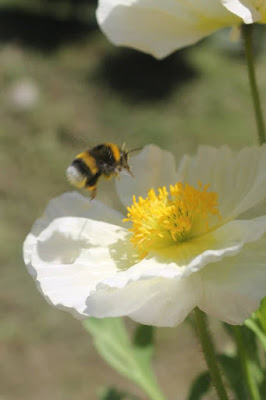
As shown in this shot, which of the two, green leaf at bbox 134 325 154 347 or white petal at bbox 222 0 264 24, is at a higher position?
white petal at bbox 222 0 264 24

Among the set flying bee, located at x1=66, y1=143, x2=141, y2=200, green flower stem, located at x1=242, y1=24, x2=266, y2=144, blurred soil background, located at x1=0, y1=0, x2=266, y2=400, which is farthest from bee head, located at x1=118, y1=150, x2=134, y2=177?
blurred soil background, located at x1=0, y1=0, x2=266, y2=400

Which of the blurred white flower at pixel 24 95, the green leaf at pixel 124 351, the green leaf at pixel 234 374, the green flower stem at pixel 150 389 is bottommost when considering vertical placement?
the blurred white flower at pixel 24 95

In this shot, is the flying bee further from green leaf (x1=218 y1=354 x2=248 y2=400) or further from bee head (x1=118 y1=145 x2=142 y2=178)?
green leaf (x1=218 y1=354 x2=248 y2=400)

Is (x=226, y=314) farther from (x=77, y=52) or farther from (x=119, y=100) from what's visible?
(x=77, y=52)

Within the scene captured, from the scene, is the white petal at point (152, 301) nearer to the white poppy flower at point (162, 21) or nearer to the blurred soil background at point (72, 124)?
the white poppy flower at point (162, 21)

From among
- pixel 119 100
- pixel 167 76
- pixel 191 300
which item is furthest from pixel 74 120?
pixel 191 300

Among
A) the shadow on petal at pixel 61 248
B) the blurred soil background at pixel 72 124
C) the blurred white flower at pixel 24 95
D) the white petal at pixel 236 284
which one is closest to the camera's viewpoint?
the white petal at pixel 236 284

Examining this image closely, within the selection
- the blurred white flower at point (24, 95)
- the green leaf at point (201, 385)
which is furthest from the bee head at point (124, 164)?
the blurred white flower at point (24, 95)
